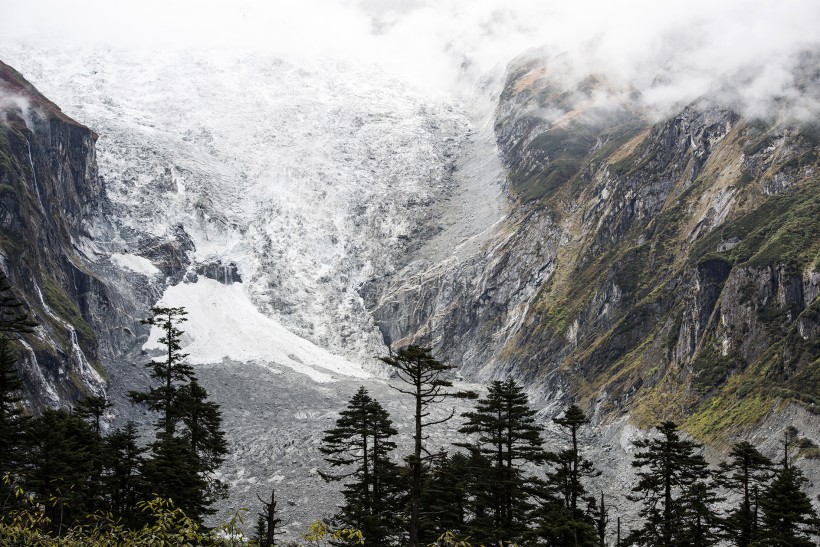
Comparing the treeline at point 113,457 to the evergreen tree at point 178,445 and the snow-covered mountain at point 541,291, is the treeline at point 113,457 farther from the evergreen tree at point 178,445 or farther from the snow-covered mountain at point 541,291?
the snow-covered mountain at point 541,291

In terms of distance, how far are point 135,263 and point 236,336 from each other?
98.0ft

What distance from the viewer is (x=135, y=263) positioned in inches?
6683

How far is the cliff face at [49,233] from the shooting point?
338ft

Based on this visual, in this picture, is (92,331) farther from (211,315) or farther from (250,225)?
(250,225)

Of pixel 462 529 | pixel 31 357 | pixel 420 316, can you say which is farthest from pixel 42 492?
pixel 420 316

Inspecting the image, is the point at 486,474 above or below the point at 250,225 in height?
below

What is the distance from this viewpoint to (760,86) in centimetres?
13288

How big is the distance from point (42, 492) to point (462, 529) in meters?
18.9

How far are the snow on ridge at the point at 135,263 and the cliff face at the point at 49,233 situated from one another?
864 cm

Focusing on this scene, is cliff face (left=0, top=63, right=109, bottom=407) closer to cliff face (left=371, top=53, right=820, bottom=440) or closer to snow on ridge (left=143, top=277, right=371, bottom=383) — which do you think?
snow on ridge (left=143, top=277, right=371, bottom=383)

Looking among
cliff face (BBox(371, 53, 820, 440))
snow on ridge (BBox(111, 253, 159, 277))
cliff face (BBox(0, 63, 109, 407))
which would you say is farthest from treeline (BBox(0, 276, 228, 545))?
snow on ridge (BBox(111, 253, 159, 277))

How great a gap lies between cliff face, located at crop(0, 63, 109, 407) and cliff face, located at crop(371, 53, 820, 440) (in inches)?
2704

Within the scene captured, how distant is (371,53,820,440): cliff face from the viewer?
9081 centimetres

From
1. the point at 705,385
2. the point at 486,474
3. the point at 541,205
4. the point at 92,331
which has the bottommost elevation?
the point at 486,474
